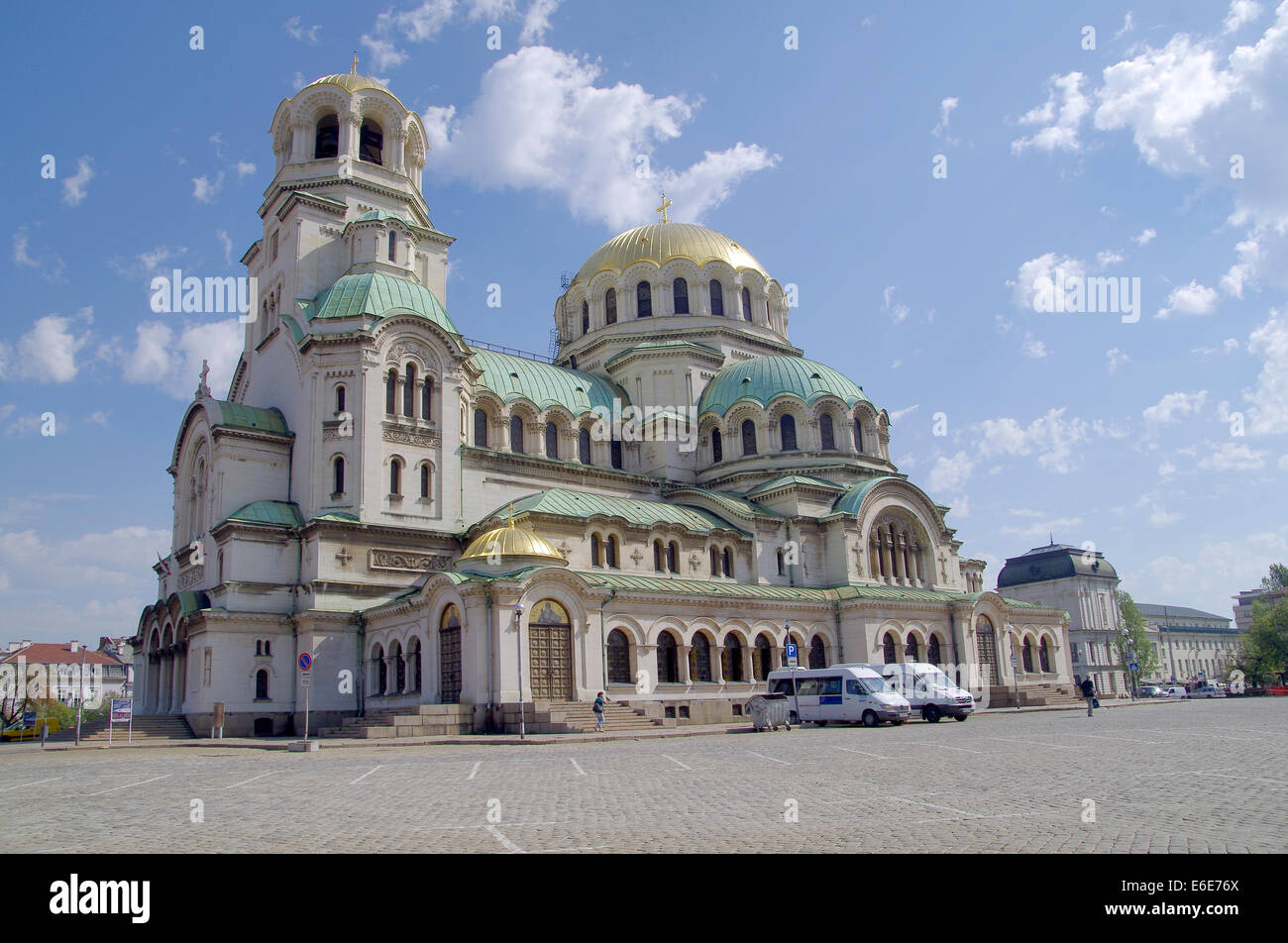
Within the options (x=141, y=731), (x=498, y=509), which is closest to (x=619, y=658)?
(x=498, y=509)

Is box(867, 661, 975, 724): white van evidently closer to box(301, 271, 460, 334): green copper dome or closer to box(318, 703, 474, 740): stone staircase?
box(318, 703, 474, 740): stone staircase

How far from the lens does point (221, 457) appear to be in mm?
39094

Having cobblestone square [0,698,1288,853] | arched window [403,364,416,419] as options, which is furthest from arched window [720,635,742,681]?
cobblestone square [0,698,1288,853]

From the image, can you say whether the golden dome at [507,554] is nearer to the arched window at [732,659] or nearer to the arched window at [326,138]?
the arched window at [732,659]

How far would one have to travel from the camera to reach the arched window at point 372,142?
4784 cm

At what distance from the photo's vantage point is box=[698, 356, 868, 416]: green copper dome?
50.8 metres

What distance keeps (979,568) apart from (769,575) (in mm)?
21032

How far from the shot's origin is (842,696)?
31.2 meters

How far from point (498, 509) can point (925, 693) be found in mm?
19359

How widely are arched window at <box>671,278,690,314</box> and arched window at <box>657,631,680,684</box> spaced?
23.9 m

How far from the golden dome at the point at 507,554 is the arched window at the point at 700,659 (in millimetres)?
7481
